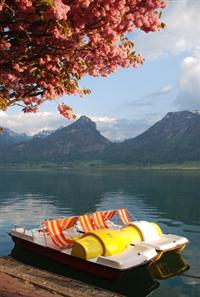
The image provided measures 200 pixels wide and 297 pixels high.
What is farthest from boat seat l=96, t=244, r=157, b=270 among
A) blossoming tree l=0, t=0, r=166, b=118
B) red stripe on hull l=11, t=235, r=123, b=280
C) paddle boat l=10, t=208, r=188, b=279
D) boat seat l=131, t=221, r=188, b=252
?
blossoming tree l=0, t=0, r=166, b=118

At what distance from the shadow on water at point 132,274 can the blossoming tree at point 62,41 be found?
18.2 metres

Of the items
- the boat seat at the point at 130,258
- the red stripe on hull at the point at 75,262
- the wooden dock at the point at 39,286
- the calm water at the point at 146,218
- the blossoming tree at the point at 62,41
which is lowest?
the calm water at the point at 146,218

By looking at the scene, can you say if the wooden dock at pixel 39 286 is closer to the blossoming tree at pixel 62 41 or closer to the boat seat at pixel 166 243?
the blossoming tree at pixel 62 41

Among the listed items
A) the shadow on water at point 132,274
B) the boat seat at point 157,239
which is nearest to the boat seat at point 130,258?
the shadow on water at point 132,274

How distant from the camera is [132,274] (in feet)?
111

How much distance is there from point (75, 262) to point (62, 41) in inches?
905

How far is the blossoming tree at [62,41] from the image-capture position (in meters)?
13.3

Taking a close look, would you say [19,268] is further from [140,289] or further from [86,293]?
[140,289]

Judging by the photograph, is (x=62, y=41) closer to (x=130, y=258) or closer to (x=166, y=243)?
(x=130, y=258)

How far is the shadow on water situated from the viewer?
1213 inches

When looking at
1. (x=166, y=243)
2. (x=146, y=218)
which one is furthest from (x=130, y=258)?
(x=146, y=218)

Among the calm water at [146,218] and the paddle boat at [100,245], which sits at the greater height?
the paddle boat at [100,245]

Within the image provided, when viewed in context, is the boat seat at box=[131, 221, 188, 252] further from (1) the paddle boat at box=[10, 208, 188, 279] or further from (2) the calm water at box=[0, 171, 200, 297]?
(2) the calm water at box=[0, 171, 200, 297]

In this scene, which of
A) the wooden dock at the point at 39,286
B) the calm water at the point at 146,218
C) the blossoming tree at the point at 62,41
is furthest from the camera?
the calm water at the point at 146,218
